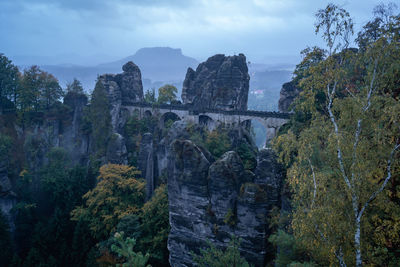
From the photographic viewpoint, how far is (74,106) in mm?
36219

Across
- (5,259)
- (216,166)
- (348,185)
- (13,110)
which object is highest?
(13,110)

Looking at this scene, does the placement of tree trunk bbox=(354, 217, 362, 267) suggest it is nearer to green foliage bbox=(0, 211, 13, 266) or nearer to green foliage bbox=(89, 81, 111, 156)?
green foliage bbox=(0, 211, 13, 266)

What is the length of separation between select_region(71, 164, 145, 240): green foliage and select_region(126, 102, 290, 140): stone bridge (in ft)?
49.7

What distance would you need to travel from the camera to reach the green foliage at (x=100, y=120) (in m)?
30.8

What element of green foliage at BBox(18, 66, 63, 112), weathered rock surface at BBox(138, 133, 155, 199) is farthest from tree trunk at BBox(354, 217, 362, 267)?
green foliage at BBox(18, 66, 63, 112)

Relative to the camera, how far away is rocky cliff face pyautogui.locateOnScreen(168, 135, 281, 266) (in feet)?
43.8

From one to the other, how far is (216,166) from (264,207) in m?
3.50

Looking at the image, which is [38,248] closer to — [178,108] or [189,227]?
[189,227]

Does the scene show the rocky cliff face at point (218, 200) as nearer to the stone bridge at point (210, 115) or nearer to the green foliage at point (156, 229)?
the green foliage at point (156, 229)

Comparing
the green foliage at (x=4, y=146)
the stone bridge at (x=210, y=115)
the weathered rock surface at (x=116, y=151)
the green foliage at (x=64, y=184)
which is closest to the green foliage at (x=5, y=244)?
the green foliage at (x=64, y=184)

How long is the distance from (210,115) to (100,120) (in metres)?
15.2

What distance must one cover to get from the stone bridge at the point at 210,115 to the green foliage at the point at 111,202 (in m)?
15.2

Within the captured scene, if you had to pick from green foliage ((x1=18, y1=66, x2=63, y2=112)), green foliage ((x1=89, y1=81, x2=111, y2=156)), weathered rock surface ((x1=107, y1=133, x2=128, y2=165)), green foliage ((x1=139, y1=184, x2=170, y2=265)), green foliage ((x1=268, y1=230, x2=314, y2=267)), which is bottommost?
green foliage ((x1=139, y1=184, x2=170, y2=265))

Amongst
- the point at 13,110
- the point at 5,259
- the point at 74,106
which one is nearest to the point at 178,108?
the point at 74,106
